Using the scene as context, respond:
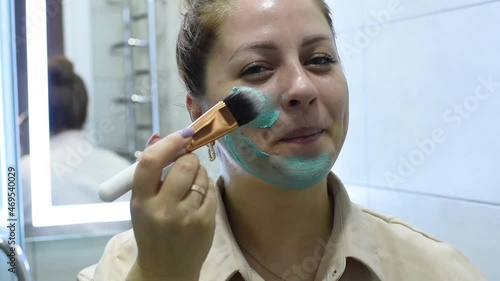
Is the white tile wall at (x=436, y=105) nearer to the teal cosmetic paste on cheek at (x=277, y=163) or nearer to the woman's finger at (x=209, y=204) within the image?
the teal cosmetic paste on cheek at (x=277, y=163)

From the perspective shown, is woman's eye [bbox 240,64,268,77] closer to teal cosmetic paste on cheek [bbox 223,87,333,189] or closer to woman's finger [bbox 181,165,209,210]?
teal cosmetic paste on cheek [bbox 223,87,333,189]

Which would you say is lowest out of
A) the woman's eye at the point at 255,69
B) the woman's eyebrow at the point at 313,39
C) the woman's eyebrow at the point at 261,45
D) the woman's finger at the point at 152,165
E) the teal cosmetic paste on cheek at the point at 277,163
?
the teal cosmetic paste on cheek at the point at 277,163

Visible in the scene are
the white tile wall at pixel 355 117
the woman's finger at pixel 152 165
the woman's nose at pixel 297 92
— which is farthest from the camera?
the white tile wall at pixel 355 117

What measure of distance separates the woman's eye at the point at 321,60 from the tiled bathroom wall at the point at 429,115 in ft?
0.99

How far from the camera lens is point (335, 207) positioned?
698 mm

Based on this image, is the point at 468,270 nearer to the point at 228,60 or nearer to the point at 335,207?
the point at 335,207

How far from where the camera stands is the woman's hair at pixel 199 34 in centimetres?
67

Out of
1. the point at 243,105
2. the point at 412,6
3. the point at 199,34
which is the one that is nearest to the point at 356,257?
the point at 243,105

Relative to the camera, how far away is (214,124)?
1.60 feet

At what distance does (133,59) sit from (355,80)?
0.68 metres

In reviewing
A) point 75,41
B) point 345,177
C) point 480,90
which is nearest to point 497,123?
point 480,90

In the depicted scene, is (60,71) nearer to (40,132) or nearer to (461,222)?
(40,132)

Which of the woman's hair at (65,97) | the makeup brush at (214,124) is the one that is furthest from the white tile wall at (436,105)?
the woman's hair at (65,97)

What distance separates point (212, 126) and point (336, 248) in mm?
271
